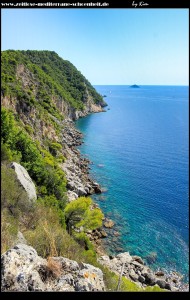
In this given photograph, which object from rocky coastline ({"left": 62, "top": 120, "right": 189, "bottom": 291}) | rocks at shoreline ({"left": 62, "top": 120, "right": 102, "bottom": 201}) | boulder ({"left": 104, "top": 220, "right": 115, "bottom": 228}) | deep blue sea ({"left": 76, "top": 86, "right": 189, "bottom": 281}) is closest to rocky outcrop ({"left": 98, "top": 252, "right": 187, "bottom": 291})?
rocky coastline ({"left": 62, "top": 120, "right": 189, "bottom": 291})

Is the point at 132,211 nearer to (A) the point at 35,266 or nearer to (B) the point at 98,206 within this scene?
(B) the point at 98,206

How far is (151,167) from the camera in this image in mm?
44281

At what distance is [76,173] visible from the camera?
40188mm

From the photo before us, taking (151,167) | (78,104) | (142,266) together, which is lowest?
(142,266)

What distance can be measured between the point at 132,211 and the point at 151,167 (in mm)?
14861

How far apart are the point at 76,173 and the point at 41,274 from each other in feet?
104

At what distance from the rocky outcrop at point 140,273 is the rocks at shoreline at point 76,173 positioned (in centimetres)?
918

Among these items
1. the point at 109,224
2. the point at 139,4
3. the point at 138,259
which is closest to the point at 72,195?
the point at 109,224

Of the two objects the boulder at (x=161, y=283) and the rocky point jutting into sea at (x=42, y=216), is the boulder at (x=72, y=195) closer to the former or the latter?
the rocky point jutting into sea at (x=42, y=216)

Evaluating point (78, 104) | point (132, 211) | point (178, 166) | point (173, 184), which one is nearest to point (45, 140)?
point (132, 211)

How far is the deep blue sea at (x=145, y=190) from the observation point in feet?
83.1

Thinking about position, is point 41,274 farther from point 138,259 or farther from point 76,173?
point 76,173

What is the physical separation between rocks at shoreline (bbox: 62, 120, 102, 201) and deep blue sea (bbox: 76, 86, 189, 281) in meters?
1.30

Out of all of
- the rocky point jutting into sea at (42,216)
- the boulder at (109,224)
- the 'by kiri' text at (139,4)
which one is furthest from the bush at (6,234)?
the boulder at (109,224)
